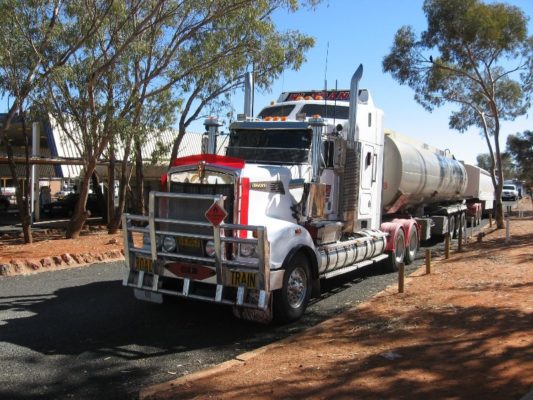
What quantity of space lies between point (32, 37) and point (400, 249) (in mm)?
10465

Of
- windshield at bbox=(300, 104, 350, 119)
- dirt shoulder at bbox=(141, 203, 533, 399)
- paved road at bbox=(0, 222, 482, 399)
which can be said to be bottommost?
paved road at bbox=(0, 222, 482, 399)

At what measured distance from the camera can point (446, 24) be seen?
71.0ft

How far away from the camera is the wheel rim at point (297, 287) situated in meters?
7.59

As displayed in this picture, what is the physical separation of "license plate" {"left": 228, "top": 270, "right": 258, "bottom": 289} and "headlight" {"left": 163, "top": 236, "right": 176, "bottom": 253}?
102 centimetres

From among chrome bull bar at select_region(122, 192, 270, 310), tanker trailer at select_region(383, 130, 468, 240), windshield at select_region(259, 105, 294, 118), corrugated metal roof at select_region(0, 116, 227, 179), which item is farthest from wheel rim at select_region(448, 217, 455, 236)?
chrome bull bar at select_region(122, 192, 270, 310)

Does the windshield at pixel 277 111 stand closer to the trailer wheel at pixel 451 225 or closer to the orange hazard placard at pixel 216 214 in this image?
the orange hazard placard at pixel 216 214

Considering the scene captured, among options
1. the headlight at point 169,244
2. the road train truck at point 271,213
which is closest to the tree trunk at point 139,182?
the road train truck at point 271,213

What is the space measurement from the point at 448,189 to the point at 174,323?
1332 cm

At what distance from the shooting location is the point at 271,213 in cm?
789

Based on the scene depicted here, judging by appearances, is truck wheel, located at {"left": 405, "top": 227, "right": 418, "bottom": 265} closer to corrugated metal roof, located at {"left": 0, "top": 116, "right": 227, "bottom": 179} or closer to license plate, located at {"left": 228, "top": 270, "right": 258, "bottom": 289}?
corrugated metal roof, located at {"left": 0, "top": 116, "right": 227, "bottom": 179}

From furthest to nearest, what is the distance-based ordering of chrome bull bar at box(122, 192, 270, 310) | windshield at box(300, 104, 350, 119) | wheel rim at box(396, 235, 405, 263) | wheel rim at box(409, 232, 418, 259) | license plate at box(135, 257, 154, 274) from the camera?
1. wheel rim at box(409, 232, 418, 259)
2. wheel rim at box(396, 235, 405, 263)
3. windshield at box(300, 104, 350, 119)
4. license plate at box(135, 257, 154, 274)
5. chrome bull bar at box(122, 192, 270, 310)

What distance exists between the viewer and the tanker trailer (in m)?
13.1

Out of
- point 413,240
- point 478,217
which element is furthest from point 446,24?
point 413,240

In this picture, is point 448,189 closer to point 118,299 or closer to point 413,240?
point 413,240
